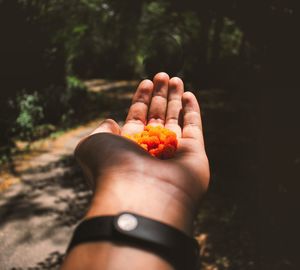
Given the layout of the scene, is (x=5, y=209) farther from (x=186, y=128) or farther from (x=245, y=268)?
(x=186, y=128)

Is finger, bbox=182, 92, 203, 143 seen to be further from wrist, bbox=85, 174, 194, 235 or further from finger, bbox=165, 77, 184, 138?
wrist, bbox=85, 174, 194, 235

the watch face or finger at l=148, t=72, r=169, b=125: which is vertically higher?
the watch face

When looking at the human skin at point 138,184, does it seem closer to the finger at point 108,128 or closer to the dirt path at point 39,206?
the finger at point 108,128

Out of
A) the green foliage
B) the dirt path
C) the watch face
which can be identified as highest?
the watch face

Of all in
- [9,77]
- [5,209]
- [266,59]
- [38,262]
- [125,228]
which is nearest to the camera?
[125,228]

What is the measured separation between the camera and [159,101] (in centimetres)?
345

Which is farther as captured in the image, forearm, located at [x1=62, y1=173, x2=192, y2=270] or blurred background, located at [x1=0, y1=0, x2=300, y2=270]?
blurred background, located at [x1=0, y1=0, x2=300, y2=270]

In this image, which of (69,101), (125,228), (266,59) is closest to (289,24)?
(266,59)

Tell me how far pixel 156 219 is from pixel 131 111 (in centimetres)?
182

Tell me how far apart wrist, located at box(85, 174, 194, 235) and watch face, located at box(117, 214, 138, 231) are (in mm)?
128

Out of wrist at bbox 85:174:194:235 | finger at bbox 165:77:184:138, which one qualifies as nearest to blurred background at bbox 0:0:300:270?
finger at bbox 165:77:184:138

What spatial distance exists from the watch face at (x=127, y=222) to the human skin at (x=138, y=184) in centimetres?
9

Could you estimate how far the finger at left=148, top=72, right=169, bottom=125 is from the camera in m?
3.46

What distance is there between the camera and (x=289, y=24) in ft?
14.3
